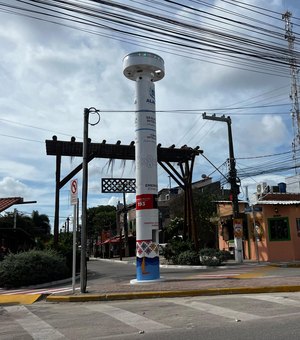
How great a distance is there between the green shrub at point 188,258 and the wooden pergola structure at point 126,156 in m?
0.99

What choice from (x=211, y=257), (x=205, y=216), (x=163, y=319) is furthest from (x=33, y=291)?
(x=205, y=216)

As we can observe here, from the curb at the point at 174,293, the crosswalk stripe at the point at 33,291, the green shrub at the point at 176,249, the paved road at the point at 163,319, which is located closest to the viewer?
the paved road at the point at 163,319

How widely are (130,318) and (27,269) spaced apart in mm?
8162

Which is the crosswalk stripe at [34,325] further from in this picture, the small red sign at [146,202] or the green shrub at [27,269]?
the small red sign at [146,202]

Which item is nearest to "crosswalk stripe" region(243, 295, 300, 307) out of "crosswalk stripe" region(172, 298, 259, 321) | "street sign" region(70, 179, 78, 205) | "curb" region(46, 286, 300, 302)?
"curb" region(46, 286, 300, 302)

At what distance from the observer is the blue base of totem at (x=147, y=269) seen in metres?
15.4

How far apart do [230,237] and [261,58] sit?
1839cm

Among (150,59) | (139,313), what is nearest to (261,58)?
(150,59)

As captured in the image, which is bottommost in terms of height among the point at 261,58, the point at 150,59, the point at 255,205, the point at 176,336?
the point at 176,336

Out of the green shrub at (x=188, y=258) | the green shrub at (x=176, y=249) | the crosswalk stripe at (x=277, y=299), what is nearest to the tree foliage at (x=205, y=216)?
the green shrub at (x=176, y=249)

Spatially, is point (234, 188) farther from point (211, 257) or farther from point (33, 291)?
point (33, 291)

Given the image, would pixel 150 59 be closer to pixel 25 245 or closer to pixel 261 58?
pixel 261 58

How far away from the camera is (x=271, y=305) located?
9.94 meters

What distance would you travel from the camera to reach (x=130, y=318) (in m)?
9.05
